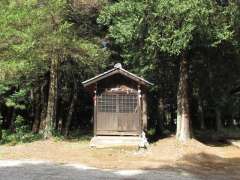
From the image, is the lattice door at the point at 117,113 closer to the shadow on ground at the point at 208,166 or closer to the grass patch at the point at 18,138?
the grass patch at the point at 18,138

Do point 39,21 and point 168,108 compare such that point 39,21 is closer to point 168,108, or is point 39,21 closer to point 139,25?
point 139,25

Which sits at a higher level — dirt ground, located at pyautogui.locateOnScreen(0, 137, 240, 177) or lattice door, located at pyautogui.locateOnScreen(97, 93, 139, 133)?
lattice door, located at pyautogui.locateOnScreen(97, 93, 139, 133)

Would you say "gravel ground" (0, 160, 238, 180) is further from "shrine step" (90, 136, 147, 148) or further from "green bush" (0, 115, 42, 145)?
"green bush" (0, 115, 42, 145)

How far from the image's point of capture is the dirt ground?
66.8ft

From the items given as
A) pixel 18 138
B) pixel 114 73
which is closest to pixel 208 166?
pixel 114 73

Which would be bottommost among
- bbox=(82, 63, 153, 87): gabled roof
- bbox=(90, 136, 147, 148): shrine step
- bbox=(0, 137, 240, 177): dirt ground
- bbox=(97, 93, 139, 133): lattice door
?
bbox=(0, 137, 240, 177): dirt ground

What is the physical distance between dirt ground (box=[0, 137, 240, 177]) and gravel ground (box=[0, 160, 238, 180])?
1.43 metres

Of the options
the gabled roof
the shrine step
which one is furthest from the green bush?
the gabled roof

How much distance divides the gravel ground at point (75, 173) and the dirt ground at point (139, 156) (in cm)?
143

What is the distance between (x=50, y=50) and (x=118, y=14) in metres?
4.80

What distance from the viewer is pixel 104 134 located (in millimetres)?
27969

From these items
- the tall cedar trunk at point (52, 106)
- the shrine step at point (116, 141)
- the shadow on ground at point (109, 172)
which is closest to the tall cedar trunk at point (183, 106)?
the shrine step at point (116, 141)

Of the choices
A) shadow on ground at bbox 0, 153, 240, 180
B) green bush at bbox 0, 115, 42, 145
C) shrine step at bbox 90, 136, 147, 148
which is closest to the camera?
shadow on ground at bbox 0, 153, 240, 180

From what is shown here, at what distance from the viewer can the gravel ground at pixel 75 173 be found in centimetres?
1555
